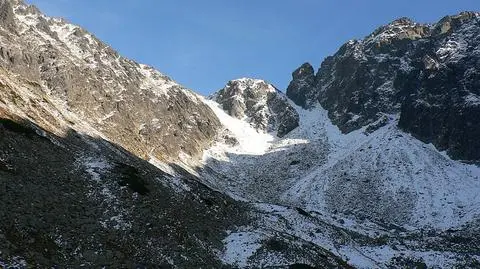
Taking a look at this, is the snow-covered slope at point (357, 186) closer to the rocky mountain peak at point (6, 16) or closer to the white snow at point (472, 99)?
the white snow at point (472, 99)

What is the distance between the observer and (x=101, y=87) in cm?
15238

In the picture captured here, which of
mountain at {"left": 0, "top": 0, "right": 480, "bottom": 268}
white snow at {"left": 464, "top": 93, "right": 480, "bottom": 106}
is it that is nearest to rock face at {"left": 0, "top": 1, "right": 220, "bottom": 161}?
mountain at {"left": 0, "top": 0, "right": 480, "bottom": 268}

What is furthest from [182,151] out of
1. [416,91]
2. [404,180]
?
[416,91]

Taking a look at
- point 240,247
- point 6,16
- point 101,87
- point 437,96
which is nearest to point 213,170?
point 101,87

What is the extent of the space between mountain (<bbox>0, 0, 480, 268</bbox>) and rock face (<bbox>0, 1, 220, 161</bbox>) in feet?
1.87

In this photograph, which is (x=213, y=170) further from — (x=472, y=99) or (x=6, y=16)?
(x=472, y=99)

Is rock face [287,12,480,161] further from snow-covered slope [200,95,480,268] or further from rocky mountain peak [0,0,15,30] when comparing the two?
rocky mountain peak [0,0,15,30]

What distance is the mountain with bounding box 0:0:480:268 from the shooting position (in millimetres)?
39938

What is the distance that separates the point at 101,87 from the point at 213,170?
123ft

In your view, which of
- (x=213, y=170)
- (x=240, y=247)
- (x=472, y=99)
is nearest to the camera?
(x=240, y=247)

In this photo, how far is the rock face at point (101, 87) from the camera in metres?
134

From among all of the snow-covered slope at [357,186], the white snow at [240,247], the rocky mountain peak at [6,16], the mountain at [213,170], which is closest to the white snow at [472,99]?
the mountain at [213,170]

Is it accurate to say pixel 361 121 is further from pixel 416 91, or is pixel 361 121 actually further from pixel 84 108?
pixel 84 108

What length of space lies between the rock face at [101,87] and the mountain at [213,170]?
22.4 inches
